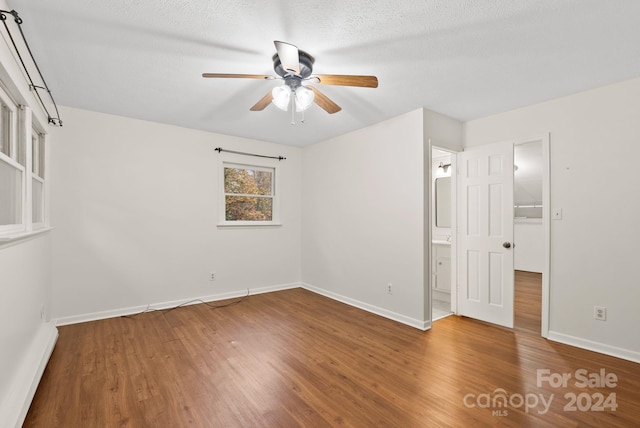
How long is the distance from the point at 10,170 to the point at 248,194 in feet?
10.0

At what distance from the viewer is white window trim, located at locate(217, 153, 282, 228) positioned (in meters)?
4.53

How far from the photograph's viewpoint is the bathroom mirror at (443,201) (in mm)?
5027

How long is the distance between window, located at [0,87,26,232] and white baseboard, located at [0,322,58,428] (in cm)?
96

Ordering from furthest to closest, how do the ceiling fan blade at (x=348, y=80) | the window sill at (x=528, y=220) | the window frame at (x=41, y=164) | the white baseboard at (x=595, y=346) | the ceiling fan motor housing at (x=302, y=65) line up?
the window sill at (x=528, y=220) < the window frame at (x=41, y=164) < the white baseboard at (x=595, y=346) < the ceiling fan motor housing at (x=302, y=65) < the ceiling fan blade at (x=348, y=80)

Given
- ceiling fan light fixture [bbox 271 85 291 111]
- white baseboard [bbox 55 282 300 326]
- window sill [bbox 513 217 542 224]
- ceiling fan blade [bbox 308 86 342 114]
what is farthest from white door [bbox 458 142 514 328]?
window sill [bbox 513 217 542 224]

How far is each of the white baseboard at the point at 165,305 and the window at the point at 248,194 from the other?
1.09 m

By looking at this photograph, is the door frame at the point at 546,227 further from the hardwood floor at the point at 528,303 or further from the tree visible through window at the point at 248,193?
the tree visible through window at the point at 248,193

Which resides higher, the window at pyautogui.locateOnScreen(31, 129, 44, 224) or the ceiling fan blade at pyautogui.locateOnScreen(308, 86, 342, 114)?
the ceiling fan blade at pyautogui.locateOnScreen(308, 86, 342, 114)

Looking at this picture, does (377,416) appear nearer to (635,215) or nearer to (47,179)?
(635,215)

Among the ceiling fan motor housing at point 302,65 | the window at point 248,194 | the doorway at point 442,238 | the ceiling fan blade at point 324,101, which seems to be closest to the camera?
the ceiling fan motor housing at point 302,65

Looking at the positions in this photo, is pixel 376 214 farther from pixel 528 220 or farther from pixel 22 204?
pixel 528 220

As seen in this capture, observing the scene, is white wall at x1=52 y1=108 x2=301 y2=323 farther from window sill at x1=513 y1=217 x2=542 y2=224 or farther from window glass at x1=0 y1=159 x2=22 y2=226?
window sill at x1=513 y1=217 x2=542 y2=224

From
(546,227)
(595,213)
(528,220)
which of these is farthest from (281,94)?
(528,220)

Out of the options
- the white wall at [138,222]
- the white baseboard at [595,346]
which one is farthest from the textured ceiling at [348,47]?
the white baseboard at [595,346]
